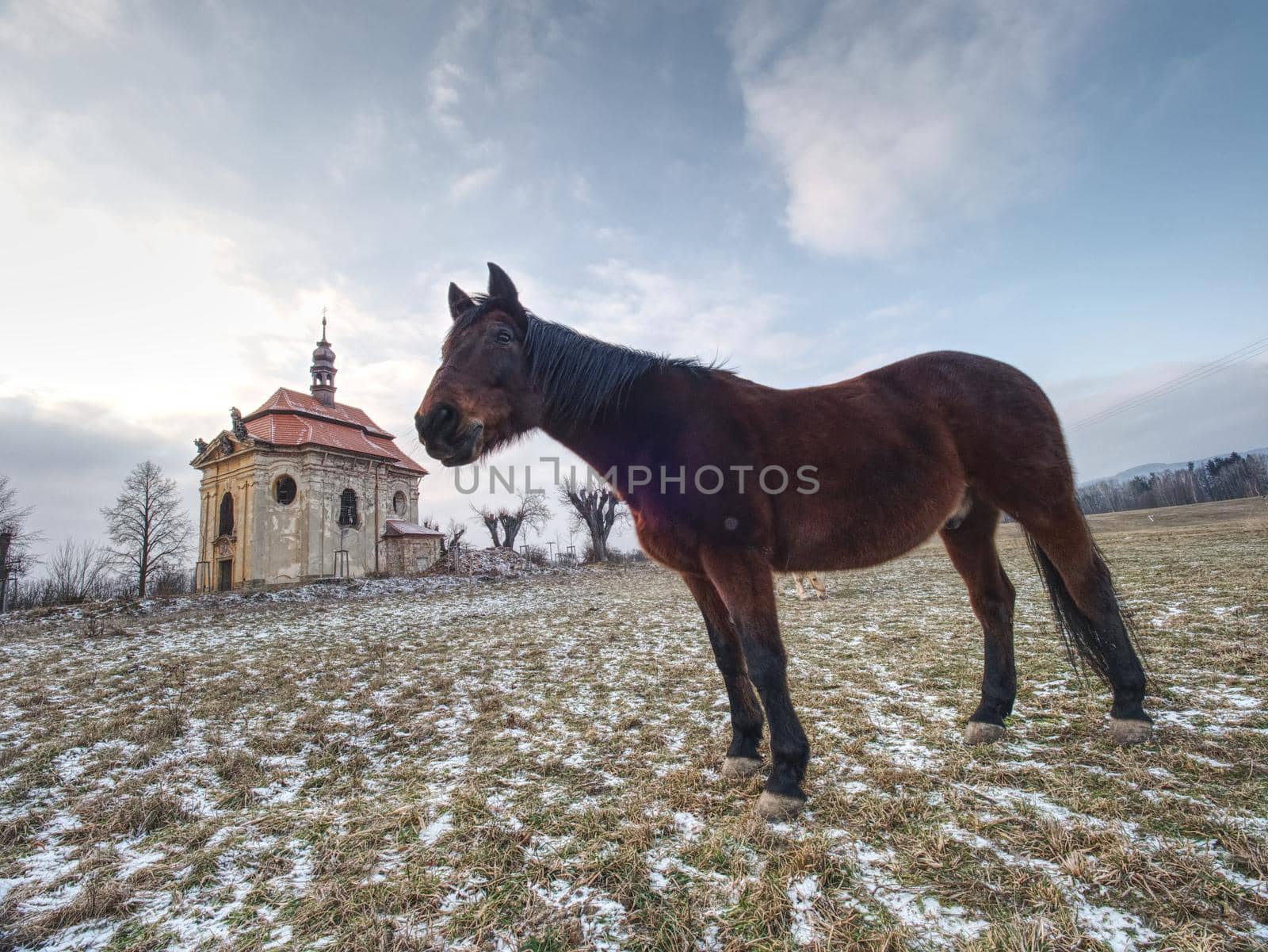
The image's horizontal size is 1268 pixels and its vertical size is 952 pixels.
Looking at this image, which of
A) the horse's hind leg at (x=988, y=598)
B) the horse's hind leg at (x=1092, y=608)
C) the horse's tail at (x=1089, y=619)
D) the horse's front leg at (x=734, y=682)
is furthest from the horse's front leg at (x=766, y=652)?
the horse's tail at (x=1089, y=619)

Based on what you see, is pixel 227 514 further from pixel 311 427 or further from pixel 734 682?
pixel 734 682

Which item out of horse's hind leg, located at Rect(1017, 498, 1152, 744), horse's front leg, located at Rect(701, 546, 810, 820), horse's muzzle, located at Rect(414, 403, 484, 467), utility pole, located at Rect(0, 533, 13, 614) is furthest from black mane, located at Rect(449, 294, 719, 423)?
utility pole, located at Rect(0, 533, 13, 614)

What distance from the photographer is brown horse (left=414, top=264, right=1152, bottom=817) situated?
268cm

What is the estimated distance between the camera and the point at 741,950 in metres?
1.67

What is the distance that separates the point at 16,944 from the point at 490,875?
162 centimetres

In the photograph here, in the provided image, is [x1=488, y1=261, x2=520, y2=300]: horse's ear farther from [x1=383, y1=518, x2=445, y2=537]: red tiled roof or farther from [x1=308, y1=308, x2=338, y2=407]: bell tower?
[x1=308, y1=308, x2=338, y2=407]: bell tower

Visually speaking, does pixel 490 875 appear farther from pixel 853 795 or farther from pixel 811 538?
pixel 811 538

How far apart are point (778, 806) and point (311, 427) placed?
110 feet

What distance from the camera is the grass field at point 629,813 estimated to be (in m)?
1.79

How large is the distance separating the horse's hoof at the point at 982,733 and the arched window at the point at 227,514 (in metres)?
35.1

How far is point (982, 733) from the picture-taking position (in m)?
3.21

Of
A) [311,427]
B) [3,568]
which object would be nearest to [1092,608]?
[311,427]

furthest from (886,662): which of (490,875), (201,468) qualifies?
(201,468)

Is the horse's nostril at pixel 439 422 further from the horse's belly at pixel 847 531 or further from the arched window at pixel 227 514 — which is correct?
the arched window at pixel 227 514
